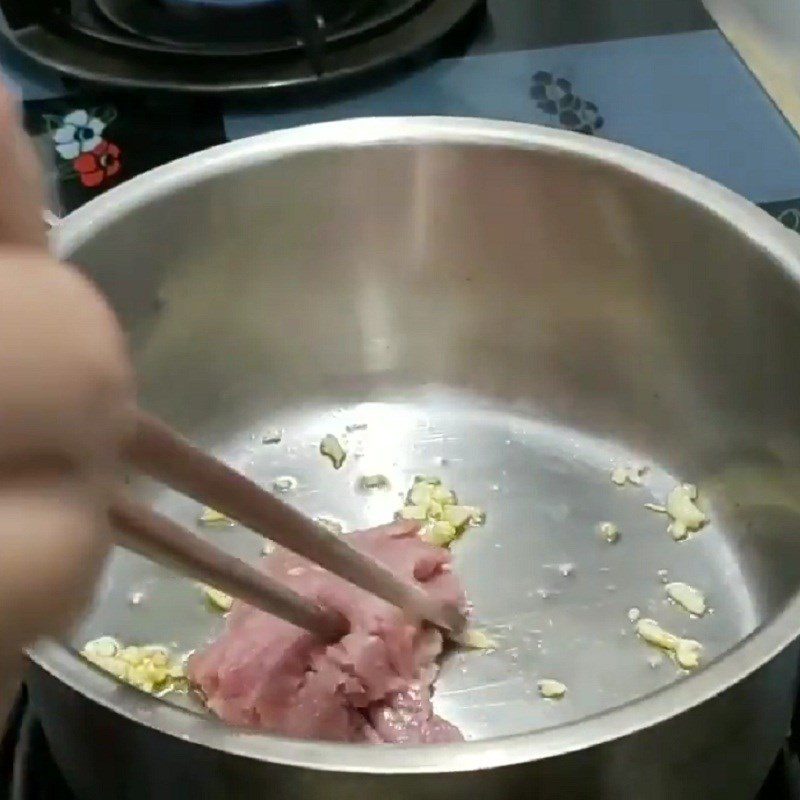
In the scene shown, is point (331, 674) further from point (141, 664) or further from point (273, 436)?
point (273, 436)

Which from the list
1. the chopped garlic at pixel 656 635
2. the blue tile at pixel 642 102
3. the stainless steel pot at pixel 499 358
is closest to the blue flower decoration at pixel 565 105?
the blue tile at pixel 642 102

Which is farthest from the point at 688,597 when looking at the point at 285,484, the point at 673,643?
the point at 285,484

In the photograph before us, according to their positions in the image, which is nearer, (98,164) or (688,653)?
(688,653)

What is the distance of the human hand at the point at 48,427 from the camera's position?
263mm

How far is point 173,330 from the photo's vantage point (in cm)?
78

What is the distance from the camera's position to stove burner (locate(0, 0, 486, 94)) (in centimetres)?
85

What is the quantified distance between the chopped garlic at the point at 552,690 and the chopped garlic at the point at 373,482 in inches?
7.2

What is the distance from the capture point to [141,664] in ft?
2.12

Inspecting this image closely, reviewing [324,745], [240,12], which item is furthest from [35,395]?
[240,12]

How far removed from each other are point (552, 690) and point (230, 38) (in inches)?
20.2

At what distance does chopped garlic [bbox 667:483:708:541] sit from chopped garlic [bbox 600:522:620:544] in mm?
34

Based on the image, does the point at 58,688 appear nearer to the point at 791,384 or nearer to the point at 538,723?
the point at 538,723

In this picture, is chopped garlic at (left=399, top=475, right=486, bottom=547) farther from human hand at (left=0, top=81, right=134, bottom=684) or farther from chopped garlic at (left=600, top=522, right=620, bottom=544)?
human hand at (left=0, top=81, right=134, bottom=684)

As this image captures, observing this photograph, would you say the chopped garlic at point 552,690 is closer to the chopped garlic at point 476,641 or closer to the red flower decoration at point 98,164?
the chopped garlic at point 476,641
